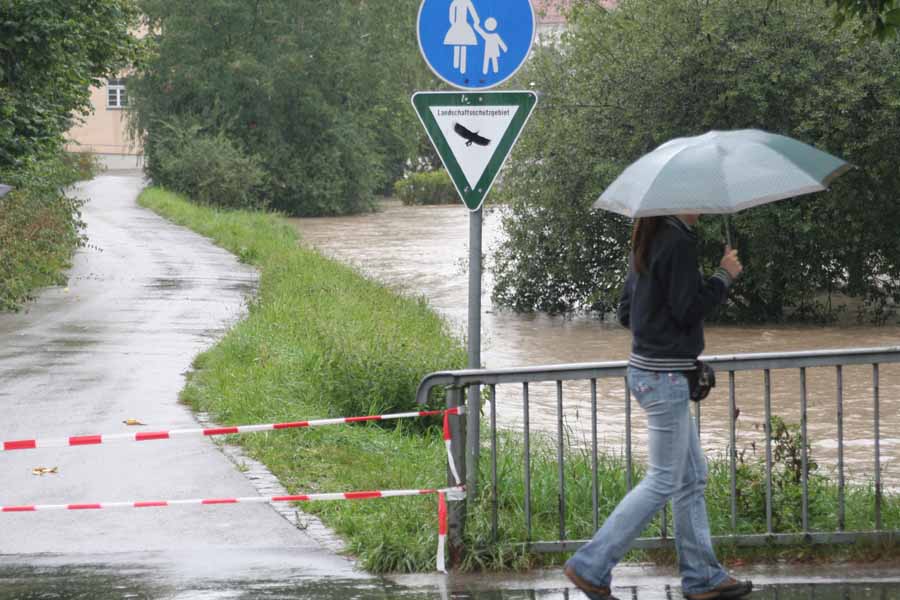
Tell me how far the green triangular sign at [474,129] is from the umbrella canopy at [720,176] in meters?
0.79

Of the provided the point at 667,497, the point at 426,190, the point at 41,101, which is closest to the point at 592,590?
the point at 667,497

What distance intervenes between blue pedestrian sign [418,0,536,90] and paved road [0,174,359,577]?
2289 millimetres

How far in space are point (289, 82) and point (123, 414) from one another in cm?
4563

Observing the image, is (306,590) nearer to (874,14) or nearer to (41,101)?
(874,14)

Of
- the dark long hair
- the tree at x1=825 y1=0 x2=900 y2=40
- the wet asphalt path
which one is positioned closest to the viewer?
the dark long hair

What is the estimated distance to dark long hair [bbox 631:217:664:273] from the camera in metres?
5.50

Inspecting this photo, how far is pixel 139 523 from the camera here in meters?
7.55

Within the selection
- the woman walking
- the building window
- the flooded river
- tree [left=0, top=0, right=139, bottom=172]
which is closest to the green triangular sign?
the woman walking

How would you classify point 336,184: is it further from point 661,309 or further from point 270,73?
point 661,309

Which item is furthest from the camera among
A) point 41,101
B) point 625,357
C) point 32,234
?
point 41,101

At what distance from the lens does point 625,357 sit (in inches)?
735

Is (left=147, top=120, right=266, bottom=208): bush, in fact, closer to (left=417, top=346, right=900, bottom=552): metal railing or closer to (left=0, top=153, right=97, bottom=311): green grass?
(left=0, top=153, right=97, bottom=311): green grass

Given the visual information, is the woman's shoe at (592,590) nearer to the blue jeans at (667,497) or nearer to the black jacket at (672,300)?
the blue jeans at (667,497)

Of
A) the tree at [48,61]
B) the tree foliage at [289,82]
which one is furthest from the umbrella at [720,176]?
the tree foliage at [289,82]
